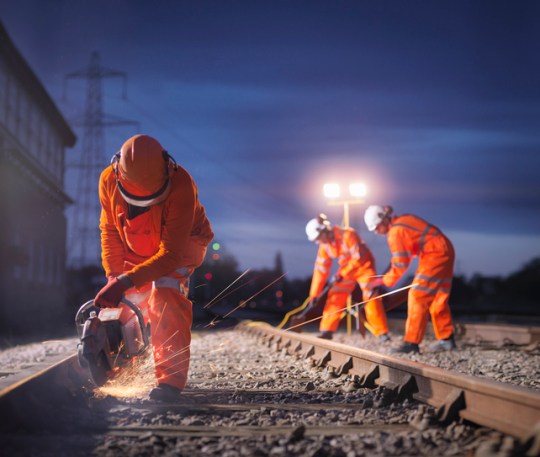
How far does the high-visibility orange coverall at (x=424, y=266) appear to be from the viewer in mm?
8148

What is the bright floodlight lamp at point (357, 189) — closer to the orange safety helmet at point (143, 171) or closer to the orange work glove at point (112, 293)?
the orange safety helmet at point (143, 171)

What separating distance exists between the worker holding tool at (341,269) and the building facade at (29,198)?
13.3 metres

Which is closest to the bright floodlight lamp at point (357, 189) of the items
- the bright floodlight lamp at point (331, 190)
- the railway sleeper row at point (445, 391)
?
the bright floodlight lamp at point (331, 190)

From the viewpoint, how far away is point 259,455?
9.75 feet

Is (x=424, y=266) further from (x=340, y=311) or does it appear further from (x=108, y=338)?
(x=108, y=338)

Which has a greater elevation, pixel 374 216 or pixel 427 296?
pixel 374 216

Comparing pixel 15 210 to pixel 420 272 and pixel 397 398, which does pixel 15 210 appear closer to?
pixel 420 272

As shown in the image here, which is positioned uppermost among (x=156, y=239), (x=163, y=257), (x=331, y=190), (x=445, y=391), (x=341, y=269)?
(x=331, y=190)

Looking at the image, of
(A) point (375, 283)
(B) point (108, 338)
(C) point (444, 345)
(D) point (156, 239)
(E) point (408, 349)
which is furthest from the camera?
(A) point (375, 283)

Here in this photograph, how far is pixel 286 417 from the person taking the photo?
379 cm

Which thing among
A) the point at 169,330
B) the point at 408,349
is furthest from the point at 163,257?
the point at 408,349

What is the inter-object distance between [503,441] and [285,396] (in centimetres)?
174

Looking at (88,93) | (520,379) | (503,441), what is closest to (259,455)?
(503,441)

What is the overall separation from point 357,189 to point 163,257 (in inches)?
427
